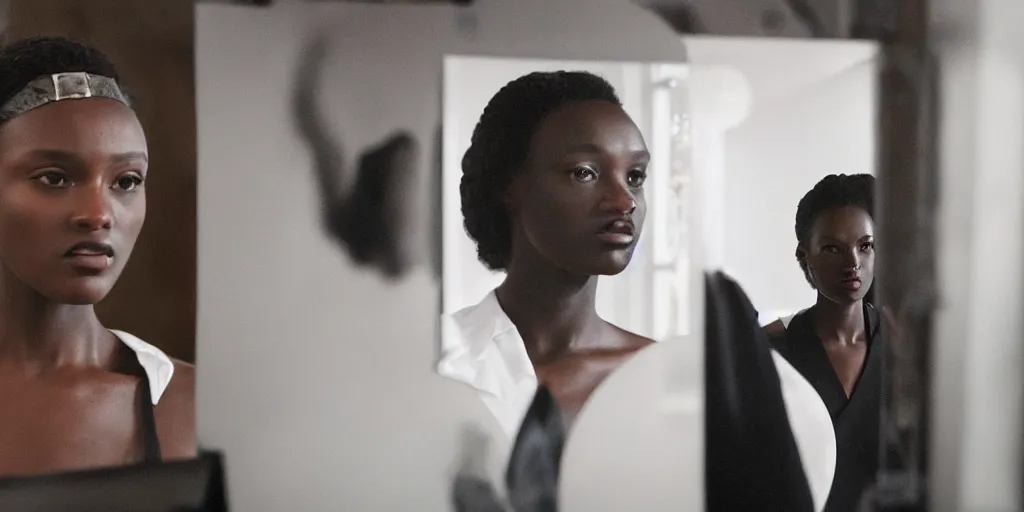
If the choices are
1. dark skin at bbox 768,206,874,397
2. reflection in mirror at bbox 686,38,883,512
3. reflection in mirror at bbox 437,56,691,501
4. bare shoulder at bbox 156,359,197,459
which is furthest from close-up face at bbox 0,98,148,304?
dark skin at bbox 768,206,874,397

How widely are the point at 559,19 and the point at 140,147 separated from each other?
50cm

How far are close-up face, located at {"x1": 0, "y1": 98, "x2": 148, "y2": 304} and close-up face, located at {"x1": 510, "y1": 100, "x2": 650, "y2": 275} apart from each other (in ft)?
1.49

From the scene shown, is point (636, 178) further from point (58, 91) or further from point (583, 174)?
point (58, 91)

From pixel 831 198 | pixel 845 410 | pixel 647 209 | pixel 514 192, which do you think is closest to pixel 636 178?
pixel 647 209

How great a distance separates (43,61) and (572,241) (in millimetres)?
624

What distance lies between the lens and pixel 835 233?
0.99 m

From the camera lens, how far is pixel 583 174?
36.9 inches

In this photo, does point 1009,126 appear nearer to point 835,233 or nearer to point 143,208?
point 835,233

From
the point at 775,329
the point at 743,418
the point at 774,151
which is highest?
the point at 774,151

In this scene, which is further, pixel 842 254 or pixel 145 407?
pixel 842 254

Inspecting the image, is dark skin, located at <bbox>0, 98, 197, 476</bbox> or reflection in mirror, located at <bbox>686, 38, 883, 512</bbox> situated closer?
dark skin, located at <bbox>0, 98, 197, 476</bbox>

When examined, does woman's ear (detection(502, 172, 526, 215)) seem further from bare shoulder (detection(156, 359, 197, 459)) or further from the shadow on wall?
bare shoulder (detection(156, 359, 197, 459))

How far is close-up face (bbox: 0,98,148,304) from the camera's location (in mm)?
855

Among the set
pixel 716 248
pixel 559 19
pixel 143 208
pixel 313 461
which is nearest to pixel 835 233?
pixel 716 248
